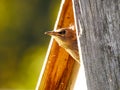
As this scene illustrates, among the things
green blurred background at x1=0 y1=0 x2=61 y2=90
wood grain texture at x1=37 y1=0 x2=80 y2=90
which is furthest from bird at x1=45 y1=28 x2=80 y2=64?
green blurred background at x1=0 y1=0 x2=61 y2=90

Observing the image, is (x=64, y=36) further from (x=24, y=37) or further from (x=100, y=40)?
(x=24, y=37)

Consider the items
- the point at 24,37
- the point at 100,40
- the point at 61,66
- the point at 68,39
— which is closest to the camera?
the point at 100,40

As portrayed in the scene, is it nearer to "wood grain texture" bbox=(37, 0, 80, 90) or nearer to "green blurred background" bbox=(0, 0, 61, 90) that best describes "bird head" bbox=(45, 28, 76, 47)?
"wood grain texture" bbox=(37, 0, 80, 90)

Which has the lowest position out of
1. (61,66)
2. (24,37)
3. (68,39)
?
(24,37)

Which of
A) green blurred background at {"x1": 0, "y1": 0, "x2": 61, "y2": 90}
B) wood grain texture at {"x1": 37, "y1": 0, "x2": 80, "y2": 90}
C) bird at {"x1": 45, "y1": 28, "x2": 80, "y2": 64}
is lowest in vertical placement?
green blurred background at {"x1": 0, "y1": 0, "x2": 61, "y2": 90}

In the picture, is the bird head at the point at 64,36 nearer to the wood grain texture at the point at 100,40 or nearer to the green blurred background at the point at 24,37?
the wood grain texture at the point at 100,40

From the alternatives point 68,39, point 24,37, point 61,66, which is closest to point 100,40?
point 68,39

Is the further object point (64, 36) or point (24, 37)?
point (24, 37)
